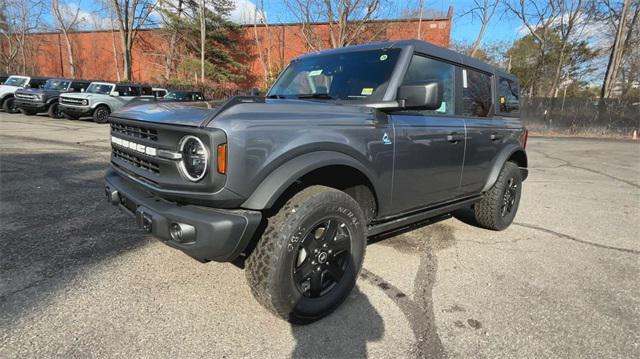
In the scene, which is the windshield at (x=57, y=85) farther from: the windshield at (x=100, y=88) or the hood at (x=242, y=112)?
the hood at (x=242, y=112)

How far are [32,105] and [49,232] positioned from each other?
1632 cm

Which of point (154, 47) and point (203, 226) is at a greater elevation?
point (154, 47)

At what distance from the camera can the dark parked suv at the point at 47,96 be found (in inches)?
635

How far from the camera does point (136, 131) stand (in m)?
2.63

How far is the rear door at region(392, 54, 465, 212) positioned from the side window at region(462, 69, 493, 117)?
230 mm

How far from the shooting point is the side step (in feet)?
10.0

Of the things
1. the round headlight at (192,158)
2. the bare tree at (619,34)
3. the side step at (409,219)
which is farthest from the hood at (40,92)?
the bare tree at (619,34)

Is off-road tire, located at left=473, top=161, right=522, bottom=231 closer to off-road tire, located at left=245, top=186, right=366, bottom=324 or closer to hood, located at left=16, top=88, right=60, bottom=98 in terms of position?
off-road tire, located at left=245, top=186, right=366, bottom=324

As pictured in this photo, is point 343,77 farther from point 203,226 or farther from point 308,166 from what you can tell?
point 203,226

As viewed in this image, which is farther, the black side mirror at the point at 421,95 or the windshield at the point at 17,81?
the windshield at the point at 17,81

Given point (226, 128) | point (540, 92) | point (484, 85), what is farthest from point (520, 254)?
point (540, 92)

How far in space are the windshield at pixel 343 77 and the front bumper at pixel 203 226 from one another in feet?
4.70

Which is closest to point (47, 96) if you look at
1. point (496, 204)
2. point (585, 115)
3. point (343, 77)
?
point (343, 77)

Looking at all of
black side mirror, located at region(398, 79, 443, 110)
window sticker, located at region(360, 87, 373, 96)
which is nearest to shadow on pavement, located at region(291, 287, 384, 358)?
black side mirror, located at region(398, 79, 443, 110)
